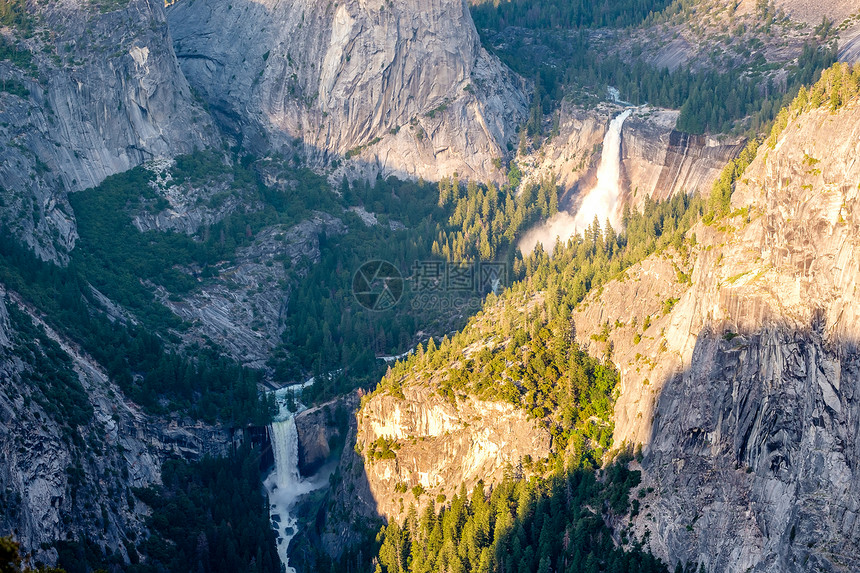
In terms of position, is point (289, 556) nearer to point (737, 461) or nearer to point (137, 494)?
point (137, 494)

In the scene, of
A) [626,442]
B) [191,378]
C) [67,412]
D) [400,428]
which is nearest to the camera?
[626,442]

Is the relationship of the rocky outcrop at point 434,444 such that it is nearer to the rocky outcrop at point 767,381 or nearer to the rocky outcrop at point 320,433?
the rocky outcrop at point 320,433

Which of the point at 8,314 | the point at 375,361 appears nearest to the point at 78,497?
the point at 8,314

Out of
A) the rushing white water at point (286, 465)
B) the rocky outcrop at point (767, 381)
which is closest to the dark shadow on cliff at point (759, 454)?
the rocky outcrop at point (767, 381)

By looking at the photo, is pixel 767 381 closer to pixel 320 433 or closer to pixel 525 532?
pixel 525 532

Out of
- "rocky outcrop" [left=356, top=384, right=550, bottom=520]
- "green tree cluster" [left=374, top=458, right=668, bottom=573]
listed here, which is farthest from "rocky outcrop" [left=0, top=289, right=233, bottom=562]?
"green tree cluster" [left=374, top=458, right=668, bottom=573]

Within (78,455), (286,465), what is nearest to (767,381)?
(78,455)
